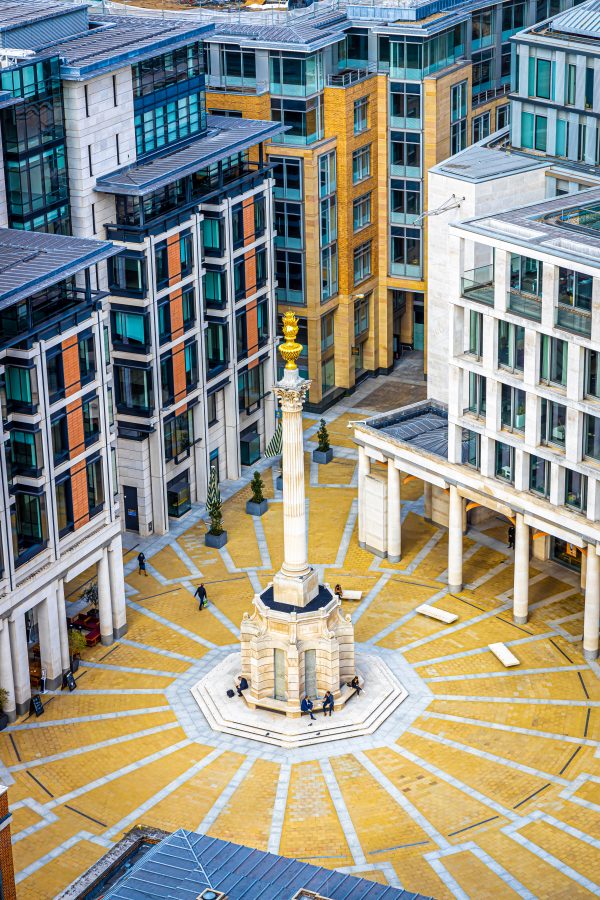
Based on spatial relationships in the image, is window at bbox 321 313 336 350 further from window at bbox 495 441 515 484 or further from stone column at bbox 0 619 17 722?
stone column at bbox 0 619 17 722

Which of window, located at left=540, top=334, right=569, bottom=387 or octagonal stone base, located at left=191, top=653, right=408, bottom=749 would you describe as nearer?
octagonal stone base, located at left=191, top=653, right=408, bottom=749

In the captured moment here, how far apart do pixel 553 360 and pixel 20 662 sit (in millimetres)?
34970

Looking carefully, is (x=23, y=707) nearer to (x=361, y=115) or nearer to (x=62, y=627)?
(x=62, y=627)

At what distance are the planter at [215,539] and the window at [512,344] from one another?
85.6ft

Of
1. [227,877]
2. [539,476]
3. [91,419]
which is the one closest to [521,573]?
[539,476]

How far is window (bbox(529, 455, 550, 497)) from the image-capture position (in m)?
95.8

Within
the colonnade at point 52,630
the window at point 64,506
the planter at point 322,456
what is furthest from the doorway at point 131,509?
Answer: the window at point 64,506

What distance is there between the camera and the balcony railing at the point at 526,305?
92500mm

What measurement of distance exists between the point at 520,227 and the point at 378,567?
88.4 feet

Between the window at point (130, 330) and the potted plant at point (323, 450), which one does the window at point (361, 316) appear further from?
the window at point (130, 330)

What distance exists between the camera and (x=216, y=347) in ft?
385

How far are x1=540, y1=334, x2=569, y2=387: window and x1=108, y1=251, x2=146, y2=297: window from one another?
1104 inches

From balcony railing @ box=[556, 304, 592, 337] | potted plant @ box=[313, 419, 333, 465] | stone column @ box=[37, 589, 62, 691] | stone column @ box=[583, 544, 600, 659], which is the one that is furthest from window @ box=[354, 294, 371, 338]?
stone column @ box=[37, 589, 62, 691]

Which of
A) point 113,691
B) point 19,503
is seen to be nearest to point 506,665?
point 113,691
